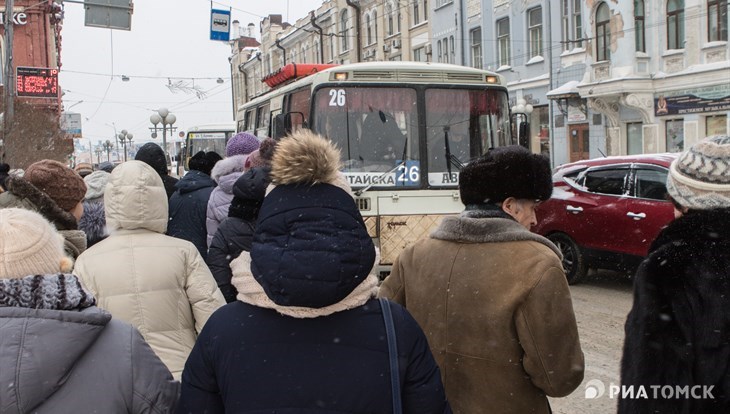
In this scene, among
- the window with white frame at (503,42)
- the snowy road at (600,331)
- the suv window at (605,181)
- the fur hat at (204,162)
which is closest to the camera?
the snowy road at (600,331)

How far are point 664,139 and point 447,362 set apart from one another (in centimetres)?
2605

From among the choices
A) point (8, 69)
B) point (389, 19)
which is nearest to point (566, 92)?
point (389, 19)

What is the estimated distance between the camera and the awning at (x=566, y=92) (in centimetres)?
2908

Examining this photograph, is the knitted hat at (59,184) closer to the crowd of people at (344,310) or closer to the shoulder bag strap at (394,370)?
the crowd of people at (344,310)

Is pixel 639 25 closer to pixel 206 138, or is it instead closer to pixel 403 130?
pixel 206 138

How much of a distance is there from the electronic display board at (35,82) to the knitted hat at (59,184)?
97.1 ft

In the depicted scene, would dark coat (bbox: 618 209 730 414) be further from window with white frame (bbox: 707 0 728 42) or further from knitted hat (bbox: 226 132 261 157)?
window with white frame (bbox: 707 0 728 42)

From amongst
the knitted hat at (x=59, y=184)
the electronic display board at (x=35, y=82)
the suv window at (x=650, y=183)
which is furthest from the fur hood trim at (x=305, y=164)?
the electronic display board at (x=35, y=82)

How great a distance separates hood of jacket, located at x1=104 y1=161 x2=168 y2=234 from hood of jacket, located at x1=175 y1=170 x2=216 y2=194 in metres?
2.58

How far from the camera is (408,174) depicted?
9180mm

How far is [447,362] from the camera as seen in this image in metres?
2.91

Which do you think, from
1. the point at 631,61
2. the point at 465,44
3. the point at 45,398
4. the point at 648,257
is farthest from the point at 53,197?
the point at 465,44

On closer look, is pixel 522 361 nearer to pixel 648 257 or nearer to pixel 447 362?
pixel 447 362

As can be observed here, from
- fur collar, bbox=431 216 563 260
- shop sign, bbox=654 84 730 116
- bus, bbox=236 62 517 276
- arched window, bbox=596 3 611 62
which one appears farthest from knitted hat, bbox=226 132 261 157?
arched window, bbox=596 3 611 62
